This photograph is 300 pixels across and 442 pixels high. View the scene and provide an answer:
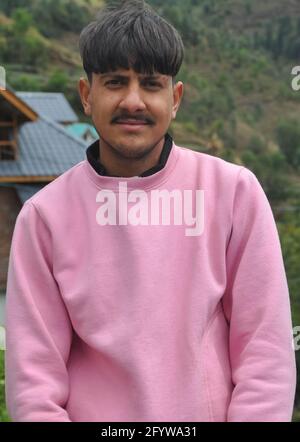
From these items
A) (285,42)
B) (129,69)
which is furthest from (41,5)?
(129,69)

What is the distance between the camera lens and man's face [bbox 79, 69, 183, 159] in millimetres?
913

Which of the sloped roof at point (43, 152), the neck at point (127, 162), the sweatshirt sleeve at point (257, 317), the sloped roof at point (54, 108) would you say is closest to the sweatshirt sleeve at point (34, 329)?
the neck at point (127, 162)

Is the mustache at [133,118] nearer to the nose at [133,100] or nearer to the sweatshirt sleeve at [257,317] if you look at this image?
the nose at [133,100]

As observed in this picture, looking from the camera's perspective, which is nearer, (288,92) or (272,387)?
(272,387)

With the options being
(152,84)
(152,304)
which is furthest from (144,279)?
(152,84)

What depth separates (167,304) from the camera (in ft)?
2.92

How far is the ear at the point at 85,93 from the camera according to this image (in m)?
0.97

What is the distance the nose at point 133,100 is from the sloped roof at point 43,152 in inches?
223

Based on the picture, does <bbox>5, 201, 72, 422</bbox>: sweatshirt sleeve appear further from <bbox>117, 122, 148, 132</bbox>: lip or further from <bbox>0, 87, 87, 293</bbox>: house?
<bbox>0, 87, 87, 293</bbox>: house

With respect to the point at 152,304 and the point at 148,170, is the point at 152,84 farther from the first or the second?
the point at 152,304

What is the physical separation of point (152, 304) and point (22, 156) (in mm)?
6267

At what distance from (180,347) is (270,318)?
0.38ft

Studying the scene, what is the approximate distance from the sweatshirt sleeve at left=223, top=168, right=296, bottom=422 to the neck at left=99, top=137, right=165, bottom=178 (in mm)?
125

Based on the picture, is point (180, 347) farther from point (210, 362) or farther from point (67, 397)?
point (67, 397)
